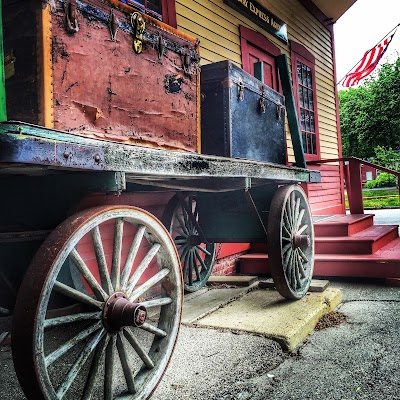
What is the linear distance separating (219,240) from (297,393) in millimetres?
1917

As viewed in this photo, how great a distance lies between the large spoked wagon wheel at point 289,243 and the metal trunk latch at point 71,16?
2149 mm

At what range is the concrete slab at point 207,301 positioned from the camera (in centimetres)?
340

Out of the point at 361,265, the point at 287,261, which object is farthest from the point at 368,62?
the point at 287,261

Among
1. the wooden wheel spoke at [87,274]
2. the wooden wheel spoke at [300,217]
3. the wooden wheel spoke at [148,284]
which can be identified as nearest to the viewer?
the wooden wheel spoke at [87,274]

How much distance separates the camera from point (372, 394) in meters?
2.13

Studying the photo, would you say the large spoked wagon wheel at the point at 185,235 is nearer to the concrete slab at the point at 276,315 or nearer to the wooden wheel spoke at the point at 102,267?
the concrete slab at the point at 276,315

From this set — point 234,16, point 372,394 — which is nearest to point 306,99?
point 234,16

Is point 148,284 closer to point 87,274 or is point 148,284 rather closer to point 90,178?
point 87,274

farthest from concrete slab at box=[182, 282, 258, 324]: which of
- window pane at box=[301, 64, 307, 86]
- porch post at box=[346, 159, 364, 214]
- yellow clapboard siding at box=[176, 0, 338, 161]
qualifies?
window pane at box=[301, 64, 307, 86]

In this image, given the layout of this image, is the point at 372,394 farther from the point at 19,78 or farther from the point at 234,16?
the point at 234,16

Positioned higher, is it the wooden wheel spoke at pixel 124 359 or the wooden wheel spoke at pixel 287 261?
the wooden wheel spoke at pixel 287 261

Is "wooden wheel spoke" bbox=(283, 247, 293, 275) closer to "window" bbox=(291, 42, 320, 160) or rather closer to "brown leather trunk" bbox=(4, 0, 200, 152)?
"brown leather trunk" bbox=(4, 0, 200, 152)

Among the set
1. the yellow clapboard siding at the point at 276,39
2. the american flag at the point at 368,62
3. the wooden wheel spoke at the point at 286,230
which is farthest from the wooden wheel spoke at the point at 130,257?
the american flag at the point at 368,62

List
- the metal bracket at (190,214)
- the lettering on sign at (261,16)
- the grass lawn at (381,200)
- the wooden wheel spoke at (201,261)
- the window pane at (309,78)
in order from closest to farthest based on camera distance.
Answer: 1. the metal bracket at (190,214)
2. the wooden wheel spoke at (201,261)
3. the lettering on sign at (261,16)
4. the window pane at (309,78)
5. the grass lawn at (381,200)
